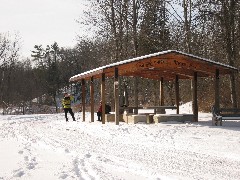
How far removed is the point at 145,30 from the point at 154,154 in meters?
18.1

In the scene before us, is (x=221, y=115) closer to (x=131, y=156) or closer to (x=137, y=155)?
(x=137, y=155)

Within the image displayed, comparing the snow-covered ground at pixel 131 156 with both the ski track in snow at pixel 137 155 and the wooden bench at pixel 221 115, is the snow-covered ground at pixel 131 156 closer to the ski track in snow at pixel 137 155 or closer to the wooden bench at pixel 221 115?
the ski track in snow at pixel 137 155

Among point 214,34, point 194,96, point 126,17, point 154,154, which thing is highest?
point 126,17

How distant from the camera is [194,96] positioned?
18.7 m

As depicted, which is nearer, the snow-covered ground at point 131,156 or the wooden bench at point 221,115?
the snow-covered ground at point 131,156

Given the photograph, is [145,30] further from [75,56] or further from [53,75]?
[75,56]

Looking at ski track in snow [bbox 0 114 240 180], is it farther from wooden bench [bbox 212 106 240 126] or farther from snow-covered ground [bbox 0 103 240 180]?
wooden bench [bbox 212 106 240 126]

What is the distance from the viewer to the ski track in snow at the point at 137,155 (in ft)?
22.8

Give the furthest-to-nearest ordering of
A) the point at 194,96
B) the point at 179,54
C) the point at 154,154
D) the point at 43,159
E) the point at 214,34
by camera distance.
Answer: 1. the point at 214,34
2. the point at 194,96
3. the point at 179,54
4. the point at 154,154
5. the point at 43,159

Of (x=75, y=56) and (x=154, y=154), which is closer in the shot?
(x=154, y=154)

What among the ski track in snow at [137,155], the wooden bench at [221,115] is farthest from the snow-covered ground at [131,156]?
the wooden bench at [221,115]

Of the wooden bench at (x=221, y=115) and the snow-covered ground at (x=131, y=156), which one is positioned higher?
the wooden bench at (x=221, y=115)

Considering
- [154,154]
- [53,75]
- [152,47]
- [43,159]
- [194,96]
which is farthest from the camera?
[53,75]

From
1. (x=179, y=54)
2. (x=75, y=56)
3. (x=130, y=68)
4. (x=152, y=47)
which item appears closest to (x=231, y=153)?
(x=179, y=54)
